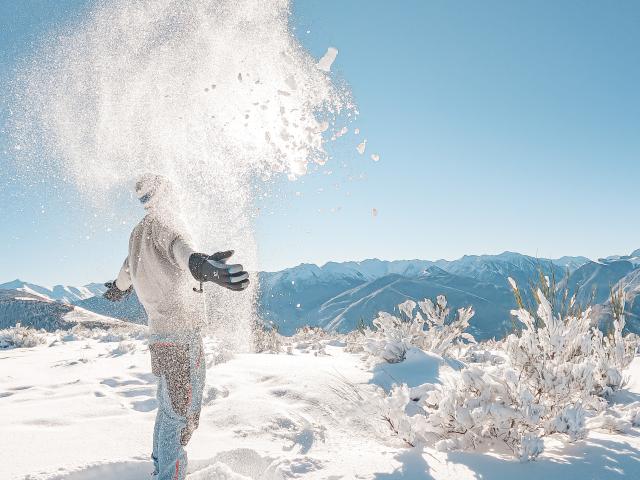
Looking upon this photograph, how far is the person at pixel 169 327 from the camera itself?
7.39 feet

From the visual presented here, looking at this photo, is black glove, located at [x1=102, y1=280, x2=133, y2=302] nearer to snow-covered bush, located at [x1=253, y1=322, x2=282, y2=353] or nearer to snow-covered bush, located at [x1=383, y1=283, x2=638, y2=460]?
snow-covered bush, located at [x1=383, y1=283, x2=638, y2=460]

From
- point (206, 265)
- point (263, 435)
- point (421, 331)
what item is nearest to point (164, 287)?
point (206, 265)

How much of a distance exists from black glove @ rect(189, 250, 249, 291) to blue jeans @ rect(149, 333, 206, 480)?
654mm

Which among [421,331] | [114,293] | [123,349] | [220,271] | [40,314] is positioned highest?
[220,271]

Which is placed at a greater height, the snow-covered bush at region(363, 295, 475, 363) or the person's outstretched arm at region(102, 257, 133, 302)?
the person's outstretched arm at region(102, 257, 133, 302)

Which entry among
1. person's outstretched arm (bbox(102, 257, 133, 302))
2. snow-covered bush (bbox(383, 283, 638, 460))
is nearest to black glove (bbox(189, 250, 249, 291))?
person's outstretched arm (bbox(102, 257, 133, 302))

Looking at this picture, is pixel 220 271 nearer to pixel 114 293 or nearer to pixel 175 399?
pixel 175 399

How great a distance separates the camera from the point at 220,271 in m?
1.82

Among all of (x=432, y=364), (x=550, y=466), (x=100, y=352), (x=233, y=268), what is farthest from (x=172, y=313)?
(x=100, y=352)

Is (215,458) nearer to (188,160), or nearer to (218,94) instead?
(188,160)

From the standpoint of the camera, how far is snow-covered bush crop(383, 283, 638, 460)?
98.0 inches

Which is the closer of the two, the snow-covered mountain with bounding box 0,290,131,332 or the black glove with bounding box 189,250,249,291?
the black glove with bounding box 189,250,249,291

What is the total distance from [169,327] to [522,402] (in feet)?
7.21

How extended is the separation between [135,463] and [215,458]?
1.58 feet
